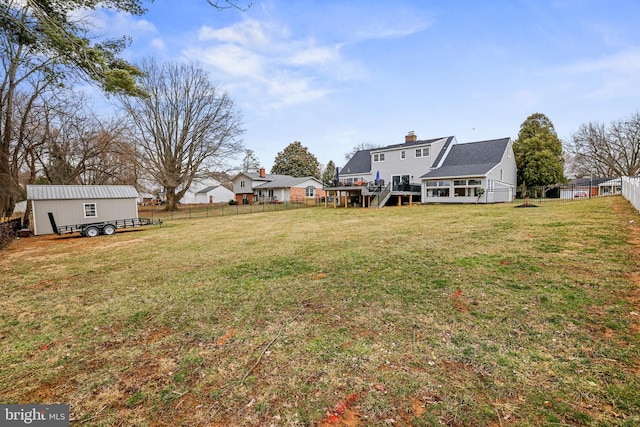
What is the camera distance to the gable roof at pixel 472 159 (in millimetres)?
22172

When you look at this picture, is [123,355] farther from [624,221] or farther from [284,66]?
[284,66]

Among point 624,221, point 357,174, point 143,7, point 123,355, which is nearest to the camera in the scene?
point 123,355

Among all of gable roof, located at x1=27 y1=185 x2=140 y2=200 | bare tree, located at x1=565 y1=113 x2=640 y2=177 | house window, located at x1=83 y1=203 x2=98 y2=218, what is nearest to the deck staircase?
gable roof, located at x1=27 y1=185 x2=140 y2=200

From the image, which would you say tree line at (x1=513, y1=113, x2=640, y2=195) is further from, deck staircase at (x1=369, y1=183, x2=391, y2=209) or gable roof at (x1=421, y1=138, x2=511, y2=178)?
deck staircase at (x1=369, y1=183, x2=391, y2=209)

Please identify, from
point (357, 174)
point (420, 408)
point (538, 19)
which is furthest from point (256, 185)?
point (420, 408)

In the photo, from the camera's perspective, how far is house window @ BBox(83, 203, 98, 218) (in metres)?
17.5

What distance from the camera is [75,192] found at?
1723 centimetres

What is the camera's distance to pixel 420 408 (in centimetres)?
228

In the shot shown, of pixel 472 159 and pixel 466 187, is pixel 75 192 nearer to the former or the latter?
pixel 466 187

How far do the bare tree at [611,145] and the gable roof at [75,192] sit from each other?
49.2 metres

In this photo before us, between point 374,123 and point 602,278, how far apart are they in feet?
94.2

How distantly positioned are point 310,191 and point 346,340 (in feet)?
123

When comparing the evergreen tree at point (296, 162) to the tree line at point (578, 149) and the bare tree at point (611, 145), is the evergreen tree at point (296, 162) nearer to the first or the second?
the tree line at point (578, 149)

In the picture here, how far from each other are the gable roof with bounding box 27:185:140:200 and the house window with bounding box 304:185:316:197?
23.3 m
